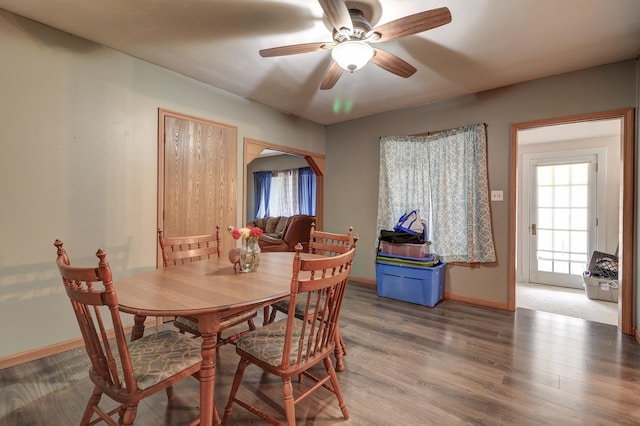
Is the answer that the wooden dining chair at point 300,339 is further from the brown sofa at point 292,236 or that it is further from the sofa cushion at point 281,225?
the sofa cushion at point 281,225

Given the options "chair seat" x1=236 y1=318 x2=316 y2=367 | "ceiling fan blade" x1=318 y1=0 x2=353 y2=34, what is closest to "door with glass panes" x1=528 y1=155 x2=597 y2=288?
"ceiling fan blade" x1=318 y1=0 x2=353 y2=34

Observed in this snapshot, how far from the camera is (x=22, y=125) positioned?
211cm

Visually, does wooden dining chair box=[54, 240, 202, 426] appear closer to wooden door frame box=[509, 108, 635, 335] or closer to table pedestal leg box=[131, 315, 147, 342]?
table pedestal leg box=[131, 315, 147, 342]

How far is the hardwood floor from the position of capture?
5.29 feet

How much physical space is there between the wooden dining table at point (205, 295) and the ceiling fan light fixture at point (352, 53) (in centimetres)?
143

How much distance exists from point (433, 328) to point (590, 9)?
2.62 m

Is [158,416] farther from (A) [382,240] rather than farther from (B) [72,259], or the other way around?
(A) [382,240]

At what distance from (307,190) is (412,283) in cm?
405

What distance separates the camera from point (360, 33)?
6.36 feet

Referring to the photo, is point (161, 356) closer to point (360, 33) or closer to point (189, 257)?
point (189, 257)

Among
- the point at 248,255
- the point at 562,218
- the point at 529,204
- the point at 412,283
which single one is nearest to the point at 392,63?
the point at 248,255

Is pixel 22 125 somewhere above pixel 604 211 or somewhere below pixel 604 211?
above

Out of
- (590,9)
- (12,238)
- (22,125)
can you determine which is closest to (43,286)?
(12,238)

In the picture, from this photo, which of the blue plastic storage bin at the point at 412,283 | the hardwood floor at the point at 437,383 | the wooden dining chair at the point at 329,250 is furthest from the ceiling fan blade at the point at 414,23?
the blue plastic storage bin at the point at 412,283
